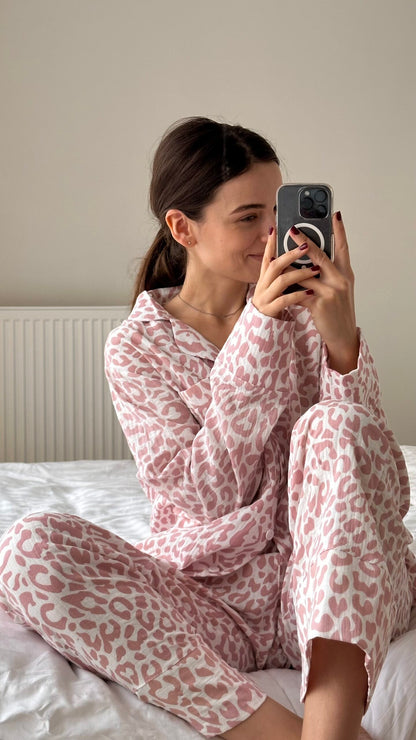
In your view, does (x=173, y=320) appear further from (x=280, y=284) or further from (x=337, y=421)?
(x=337, y=421)

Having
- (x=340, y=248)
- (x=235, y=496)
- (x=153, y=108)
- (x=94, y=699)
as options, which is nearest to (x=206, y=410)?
(x=235, y=496)

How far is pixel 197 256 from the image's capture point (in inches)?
52.5

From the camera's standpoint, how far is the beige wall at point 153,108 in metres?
2.86

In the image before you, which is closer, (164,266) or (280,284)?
(280,284)

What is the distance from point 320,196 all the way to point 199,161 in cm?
24

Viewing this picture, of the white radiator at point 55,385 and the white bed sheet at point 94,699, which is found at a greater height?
the white bed sheet at point 94,699

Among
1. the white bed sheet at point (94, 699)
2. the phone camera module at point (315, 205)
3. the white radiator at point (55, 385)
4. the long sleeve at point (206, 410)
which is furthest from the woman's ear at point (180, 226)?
the white radiator at point (55, 385)

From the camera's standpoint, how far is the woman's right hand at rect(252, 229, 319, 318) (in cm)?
105

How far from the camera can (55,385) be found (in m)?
2.91

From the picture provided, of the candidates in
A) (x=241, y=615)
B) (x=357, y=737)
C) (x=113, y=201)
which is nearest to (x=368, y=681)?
(x=357, y=737)

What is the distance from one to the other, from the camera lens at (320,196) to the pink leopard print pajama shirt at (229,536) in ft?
0.46

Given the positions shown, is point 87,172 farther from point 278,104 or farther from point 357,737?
point 357,737

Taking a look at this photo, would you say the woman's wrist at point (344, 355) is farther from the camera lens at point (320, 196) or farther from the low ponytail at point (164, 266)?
the low ponytail at point (164, 266)

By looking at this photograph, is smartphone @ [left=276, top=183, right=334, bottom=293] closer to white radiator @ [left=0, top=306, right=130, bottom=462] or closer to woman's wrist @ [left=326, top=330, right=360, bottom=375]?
woman's wrist @ [left=326, top=330, right=360, bottom=375]
